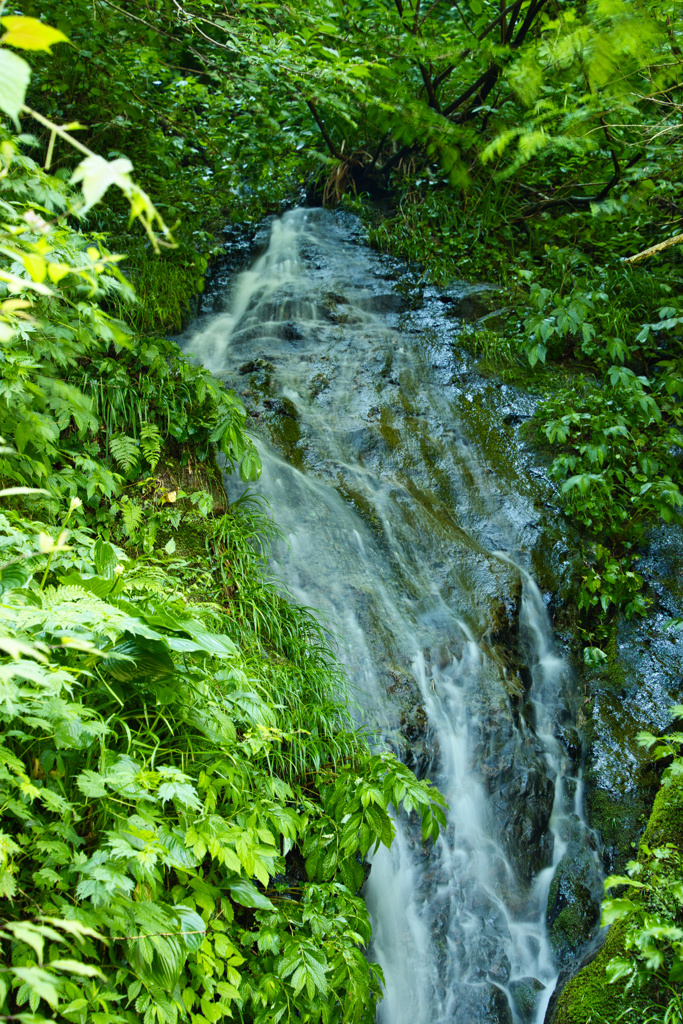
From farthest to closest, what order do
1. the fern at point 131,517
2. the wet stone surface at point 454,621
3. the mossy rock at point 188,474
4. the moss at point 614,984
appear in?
the mossy rock at point 188,474, the fern at point 131,517, the wet stone surface at point 454,621, the moss at point 614,984

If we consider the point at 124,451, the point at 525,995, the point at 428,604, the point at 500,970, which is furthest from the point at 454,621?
the point at 124,451

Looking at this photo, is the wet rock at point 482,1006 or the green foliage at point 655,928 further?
the wet rock at point 482,1006

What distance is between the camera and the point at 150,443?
3.87m

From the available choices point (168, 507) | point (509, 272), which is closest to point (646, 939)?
point (168, 507)

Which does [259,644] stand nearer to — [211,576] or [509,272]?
[211,576]

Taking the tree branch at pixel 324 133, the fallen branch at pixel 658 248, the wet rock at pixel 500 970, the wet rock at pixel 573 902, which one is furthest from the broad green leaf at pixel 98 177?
the tree branch at pixel 324 133

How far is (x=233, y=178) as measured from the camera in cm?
910

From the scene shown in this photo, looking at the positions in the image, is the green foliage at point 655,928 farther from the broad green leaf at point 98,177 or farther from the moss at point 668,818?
the broad green leaf at point 98,177

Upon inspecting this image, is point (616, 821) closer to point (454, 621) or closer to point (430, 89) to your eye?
point (454, 621)

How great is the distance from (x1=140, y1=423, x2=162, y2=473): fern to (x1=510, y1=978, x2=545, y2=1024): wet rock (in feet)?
11.1

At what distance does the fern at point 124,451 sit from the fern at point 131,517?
27cm

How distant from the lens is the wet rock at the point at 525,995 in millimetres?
3146

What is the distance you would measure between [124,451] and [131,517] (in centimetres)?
46

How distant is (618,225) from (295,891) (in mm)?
8173
